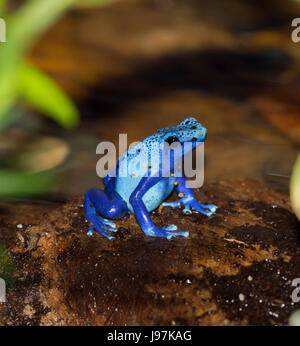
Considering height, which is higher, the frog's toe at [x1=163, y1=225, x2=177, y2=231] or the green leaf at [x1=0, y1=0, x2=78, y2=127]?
the green leaf at [x1=0, y1=0, x2=78, y2=127]

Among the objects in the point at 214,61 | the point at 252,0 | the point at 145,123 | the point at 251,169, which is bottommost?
the point at 251,169

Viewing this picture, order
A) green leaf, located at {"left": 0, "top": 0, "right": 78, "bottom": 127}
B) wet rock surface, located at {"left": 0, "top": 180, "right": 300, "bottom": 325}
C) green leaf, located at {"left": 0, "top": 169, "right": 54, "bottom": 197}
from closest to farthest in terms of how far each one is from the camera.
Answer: green leaf, located at {"left": 0, "top": 0, "right": 78, "bottom": 127} < wet rock surface, located at {"left": 0, "top": 180, "right": 300, "bottom": 325} < green leaf, located at {"left": 0, "top": 169, "right": 54, "bottom": 197}

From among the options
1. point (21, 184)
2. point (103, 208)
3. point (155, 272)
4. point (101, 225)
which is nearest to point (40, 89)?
point (21, 184)

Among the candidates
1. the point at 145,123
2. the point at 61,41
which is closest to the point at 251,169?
the point at 145,123

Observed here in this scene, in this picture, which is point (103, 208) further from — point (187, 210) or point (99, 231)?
point (187, 210)

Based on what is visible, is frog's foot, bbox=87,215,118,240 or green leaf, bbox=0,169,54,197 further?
green leaf, bbox=0,169,54,197

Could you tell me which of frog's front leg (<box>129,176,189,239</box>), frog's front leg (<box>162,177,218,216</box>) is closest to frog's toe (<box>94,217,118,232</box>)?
frog's front leg (<box>129,176,189,239</box>)

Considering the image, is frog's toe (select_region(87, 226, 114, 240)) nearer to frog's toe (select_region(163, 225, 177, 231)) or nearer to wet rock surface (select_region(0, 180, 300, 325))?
wet rock surface (select_region(0, 180, 300, 325))

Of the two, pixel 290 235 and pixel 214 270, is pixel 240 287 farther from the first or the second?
pixel 290 235
